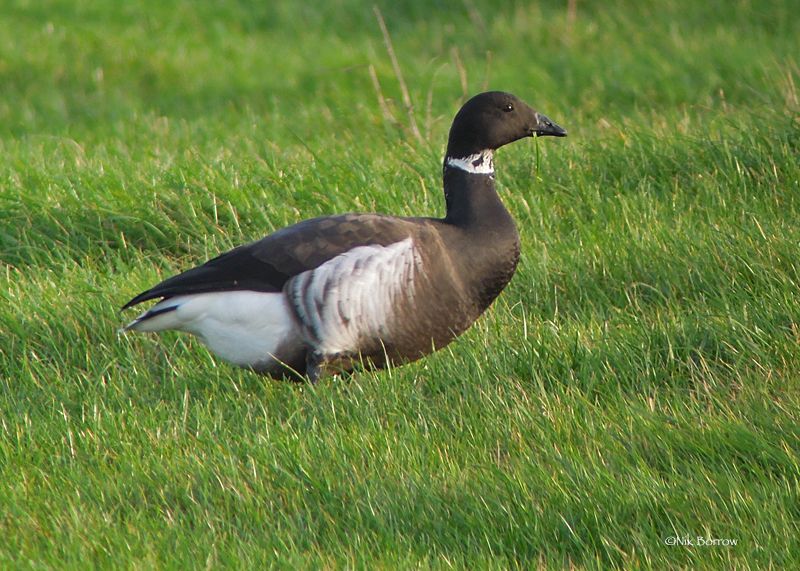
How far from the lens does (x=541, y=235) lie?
657 centimetres

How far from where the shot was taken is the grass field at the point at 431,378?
157 inches

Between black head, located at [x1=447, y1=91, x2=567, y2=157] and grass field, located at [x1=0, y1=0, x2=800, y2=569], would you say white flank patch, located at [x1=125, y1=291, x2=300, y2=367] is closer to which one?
grass field, located at [x1=0, y1=0, x2=800, y2=569]

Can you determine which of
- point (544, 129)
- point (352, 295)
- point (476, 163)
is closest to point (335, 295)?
point (352, 295)

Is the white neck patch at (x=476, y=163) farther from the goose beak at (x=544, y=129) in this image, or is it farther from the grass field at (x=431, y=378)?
the grass field at (x=431, y=378)

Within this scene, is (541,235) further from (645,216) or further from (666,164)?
(666,164)

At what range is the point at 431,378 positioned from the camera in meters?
5.20

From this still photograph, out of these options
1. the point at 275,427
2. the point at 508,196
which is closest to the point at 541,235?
the point at 508,196

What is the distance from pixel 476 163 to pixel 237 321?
1.39 metres

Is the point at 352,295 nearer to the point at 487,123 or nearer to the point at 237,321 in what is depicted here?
the point at 237,321

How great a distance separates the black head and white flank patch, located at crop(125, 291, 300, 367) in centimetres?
125

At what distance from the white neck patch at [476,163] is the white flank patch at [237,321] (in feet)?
3.82

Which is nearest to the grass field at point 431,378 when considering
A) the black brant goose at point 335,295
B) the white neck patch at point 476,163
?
the black brant goose at point 335,295

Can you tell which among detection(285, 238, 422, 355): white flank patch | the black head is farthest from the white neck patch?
detection(285, 238, 422, 355): white flank patch

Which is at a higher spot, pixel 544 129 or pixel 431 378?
pixel 544 129
